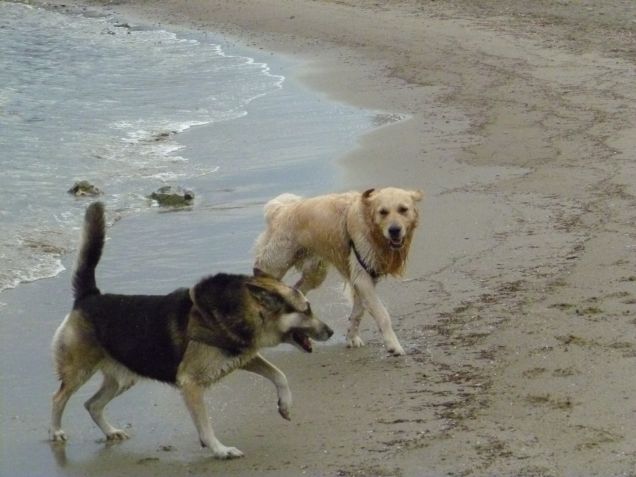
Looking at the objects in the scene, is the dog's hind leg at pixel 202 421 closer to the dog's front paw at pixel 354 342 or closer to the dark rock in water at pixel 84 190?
the dog's front paw at pixel 354 342

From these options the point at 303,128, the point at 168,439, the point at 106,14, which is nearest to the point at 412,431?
the point at 168,439

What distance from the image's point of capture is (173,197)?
40.4 feet

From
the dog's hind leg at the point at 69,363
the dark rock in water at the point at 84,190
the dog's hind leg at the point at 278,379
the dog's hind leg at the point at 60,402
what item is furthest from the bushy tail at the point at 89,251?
the dark rock in water at the point at 84,190

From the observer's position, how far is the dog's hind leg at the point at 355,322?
8289 mm

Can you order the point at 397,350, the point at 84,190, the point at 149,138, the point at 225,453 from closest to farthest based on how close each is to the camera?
the point at 225,453 → the point at 397,350 → the point at 84,190 → the point at 149,138

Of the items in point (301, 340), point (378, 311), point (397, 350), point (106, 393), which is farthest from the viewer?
point (378, 311)

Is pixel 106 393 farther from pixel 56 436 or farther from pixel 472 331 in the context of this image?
pixel 472 331

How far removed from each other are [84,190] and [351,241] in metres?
5.35

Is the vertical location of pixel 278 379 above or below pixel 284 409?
above

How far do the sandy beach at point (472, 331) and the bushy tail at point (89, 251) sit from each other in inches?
29.9

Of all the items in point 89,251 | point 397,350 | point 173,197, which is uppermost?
point 89,251

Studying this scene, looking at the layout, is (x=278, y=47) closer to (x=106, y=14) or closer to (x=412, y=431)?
(x=106, y=14)

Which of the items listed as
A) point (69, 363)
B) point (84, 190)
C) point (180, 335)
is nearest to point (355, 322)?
point (180, 335)

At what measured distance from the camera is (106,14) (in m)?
30.6
